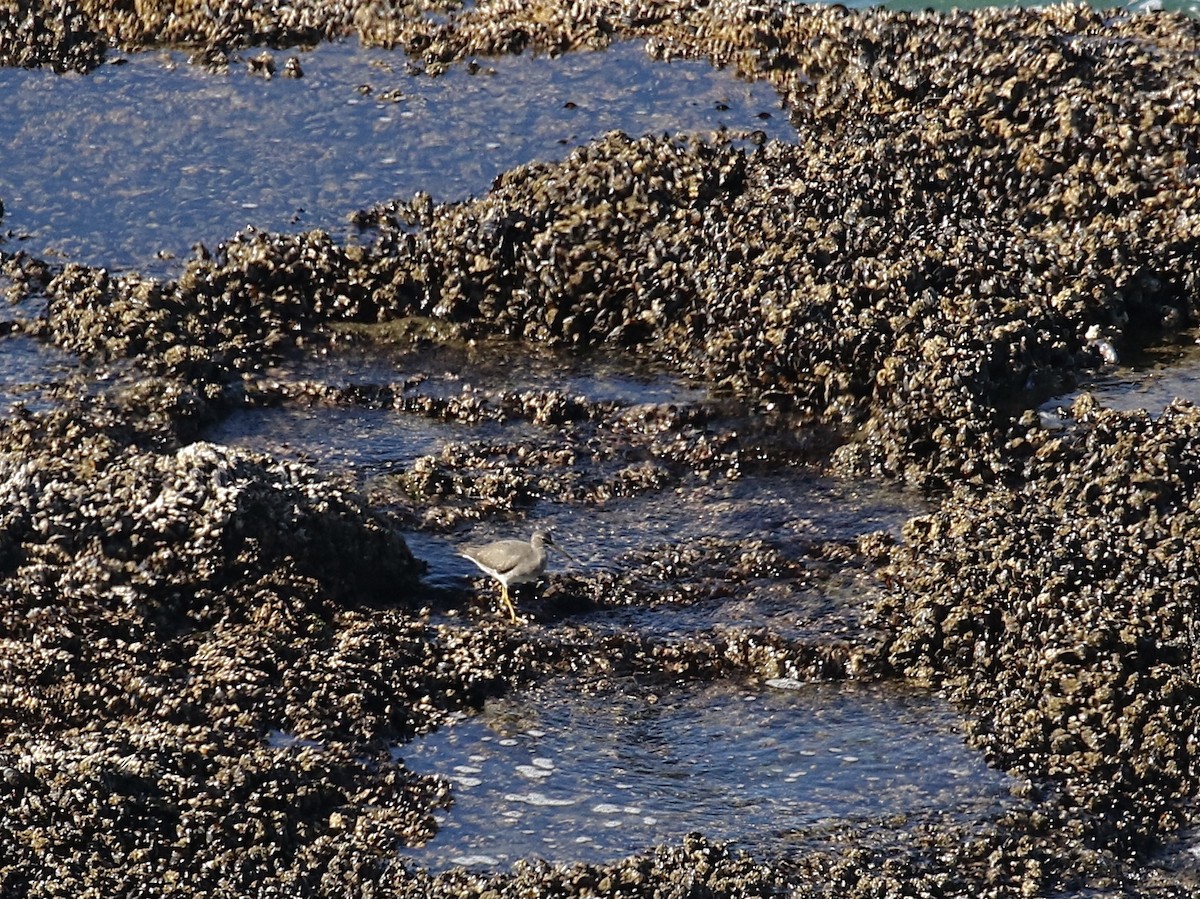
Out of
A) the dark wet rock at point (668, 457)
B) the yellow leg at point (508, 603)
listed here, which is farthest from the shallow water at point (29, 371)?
the yellow leg at point (508, 603)

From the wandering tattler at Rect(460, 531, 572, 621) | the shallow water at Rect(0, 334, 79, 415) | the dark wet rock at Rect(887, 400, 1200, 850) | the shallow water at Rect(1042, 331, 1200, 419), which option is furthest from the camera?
the shallow water at Rect(0, 334, 79, 415)

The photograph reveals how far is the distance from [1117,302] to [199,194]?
725 cm

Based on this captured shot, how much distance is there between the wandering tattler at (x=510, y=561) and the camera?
8508 millimetres

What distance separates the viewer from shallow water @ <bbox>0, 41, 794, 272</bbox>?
12.9 m

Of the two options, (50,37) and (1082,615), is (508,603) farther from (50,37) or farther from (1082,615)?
(50,37)

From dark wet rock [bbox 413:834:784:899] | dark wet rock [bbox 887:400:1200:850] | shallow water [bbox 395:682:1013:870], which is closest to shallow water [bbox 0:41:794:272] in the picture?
dark wet rock [bbox 887:400:1200:850]

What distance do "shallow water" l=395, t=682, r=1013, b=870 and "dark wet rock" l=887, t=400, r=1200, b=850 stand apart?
13.0 inches

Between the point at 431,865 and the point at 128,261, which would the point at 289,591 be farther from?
the point at 128,261

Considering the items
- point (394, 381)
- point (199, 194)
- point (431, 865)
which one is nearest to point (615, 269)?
point (394, 381)

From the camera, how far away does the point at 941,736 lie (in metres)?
7.67

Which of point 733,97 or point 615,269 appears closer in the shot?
point 615,269

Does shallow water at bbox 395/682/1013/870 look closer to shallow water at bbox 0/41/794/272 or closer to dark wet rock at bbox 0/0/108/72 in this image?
shallow water at bbox 0/41/794/272

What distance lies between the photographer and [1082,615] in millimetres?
8094

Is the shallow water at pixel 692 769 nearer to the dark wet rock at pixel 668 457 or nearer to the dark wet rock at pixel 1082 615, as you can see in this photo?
the dark wet rock at pixel 668 457
